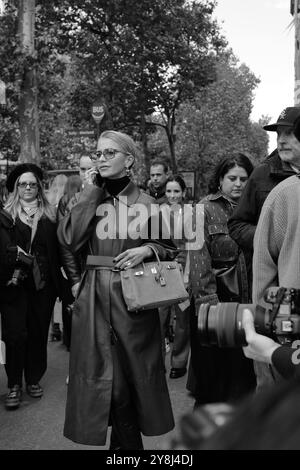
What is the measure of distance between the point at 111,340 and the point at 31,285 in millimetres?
1740

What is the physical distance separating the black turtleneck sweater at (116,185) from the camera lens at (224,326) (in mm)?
1700

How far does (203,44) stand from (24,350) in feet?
55.4

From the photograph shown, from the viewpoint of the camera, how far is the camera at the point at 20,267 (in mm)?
4598

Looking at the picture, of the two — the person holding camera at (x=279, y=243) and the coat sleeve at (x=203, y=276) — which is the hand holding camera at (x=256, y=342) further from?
the coat sleeve at (x=203, y=276)

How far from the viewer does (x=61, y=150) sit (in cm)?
3002

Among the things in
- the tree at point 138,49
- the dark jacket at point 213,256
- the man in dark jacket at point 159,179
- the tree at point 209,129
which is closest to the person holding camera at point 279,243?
the dark jacket at point 213,256

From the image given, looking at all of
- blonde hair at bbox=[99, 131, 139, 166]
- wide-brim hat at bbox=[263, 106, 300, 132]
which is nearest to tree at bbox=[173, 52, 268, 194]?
blonde hair at bbox=[99, 131, 139, 166]

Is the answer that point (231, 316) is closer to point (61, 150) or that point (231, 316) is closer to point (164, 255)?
point (164, 255)

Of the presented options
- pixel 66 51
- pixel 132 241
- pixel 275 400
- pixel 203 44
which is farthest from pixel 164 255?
pixel 203 44

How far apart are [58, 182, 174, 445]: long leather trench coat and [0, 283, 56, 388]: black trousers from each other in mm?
1480

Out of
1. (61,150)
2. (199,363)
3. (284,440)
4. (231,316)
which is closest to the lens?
(284,440)

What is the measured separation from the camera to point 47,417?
4.39 m

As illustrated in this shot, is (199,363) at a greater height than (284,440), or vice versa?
(284,440)

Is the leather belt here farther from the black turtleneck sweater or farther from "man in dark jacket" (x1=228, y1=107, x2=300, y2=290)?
"man in dark jacket" (x1=228, y1=107, x2=300, y2=290)
